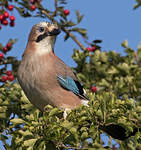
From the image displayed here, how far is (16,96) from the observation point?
21.4ft

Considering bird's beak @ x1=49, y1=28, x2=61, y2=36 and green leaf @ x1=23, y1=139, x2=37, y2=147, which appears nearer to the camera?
green leaf @ x1=23, y1=139, x2=37, y2=147

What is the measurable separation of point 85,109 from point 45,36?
86.9 inches

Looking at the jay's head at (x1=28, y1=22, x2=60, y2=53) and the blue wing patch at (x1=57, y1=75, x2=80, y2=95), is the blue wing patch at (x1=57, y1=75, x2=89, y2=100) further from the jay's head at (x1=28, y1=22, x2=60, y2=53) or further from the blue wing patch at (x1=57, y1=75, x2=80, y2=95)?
the jay's head at (x1=28, y1=22, x2=60, y2=53)

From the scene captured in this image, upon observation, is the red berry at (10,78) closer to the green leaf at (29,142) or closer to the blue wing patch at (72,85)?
the blue wing patch at (72,85)

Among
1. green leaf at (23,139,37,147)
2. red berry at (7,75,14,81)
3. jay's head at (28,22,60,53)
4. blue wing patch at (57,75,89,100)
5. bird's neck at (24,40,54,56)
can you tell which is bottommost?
green leaf at (23,139,37,147)

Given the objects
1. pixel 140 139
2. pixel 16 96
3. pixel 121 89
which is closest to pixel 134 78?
pixel 121 89

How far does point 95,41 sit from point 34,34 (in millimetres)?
1586

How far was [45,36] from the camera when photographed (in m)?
6.54

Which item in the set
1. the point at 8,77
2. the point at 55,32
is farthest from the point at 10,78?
the point at 55,32

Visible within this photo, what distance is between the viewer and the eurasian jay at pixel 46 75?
6020 mm

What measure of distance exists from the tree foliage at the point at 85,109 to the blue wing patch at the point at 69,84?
285mm

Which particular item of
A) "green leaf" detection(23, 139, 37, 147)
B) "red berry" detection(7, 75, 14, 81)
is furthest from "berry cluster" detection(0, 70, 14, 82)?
"green leaf" detection(23, 139, 37, 147)

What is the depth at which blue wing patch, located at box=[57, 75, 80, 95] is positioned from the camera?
639cm

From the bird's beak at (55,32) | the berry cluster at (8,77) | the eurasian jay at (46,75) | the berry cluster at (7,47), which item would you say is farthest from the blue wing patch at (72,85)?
the berry cluster at (7,47)
